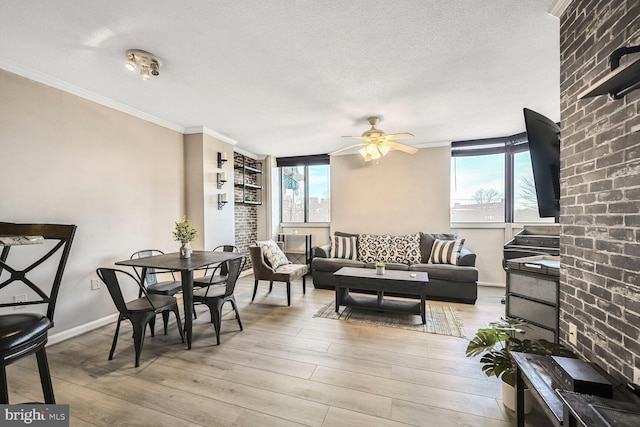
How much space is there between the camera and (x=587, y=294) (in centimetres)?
153

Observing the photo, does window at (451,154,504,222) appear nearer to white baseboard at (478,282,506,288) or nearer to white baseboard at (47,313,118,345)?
white baseboard at (478,282,506,288)

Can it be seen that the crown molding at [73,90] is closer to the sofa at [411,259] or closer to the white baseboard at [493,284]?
the sofa at [411,259]

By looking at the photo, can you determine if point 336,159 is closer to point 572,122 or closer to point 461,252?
point 461,252

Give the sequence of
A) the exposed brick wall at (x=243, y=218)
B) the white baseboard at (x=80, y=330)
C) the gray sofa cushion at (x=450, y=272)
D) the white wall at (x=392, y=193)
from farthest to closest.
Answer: the exposed brick wall at (x=243, y=218) → the white wall at (x=392, y=193) → the gray sofa cushion at (x=450, y=272) → the white baseboard at (x=80, y=330)

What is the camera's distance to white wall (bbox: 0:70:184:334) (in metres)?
2.41

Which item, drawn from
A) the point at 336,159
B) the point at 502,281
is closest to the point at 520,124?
the point at 502,281

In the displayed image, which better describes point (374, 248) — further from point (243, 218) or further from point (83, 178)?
point (83, 178)

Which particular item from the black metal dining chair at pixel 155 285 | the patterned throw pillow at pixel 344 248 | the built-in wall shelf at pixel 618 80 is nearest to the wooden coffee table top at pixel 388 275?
the patterned throw pillow at pixel 344 248

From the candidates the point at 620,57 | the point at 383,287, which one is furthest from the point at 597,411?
the point at 383,287

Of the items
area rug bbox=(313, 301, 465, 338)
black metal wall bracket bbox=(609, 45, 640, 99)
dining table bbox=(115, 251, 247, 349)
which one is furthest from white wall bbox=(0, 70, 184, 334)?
black metal wall bracket bbox=(609, 45, 640, 99)

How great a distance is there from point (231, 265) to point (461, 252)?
11.6 ft

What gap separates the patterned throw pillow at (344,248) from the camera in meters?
4.90

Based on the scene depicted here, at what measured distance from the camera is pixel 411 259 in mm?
4578

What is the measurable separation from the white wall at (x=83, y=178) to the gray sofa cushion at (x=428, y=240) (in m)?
4.13
